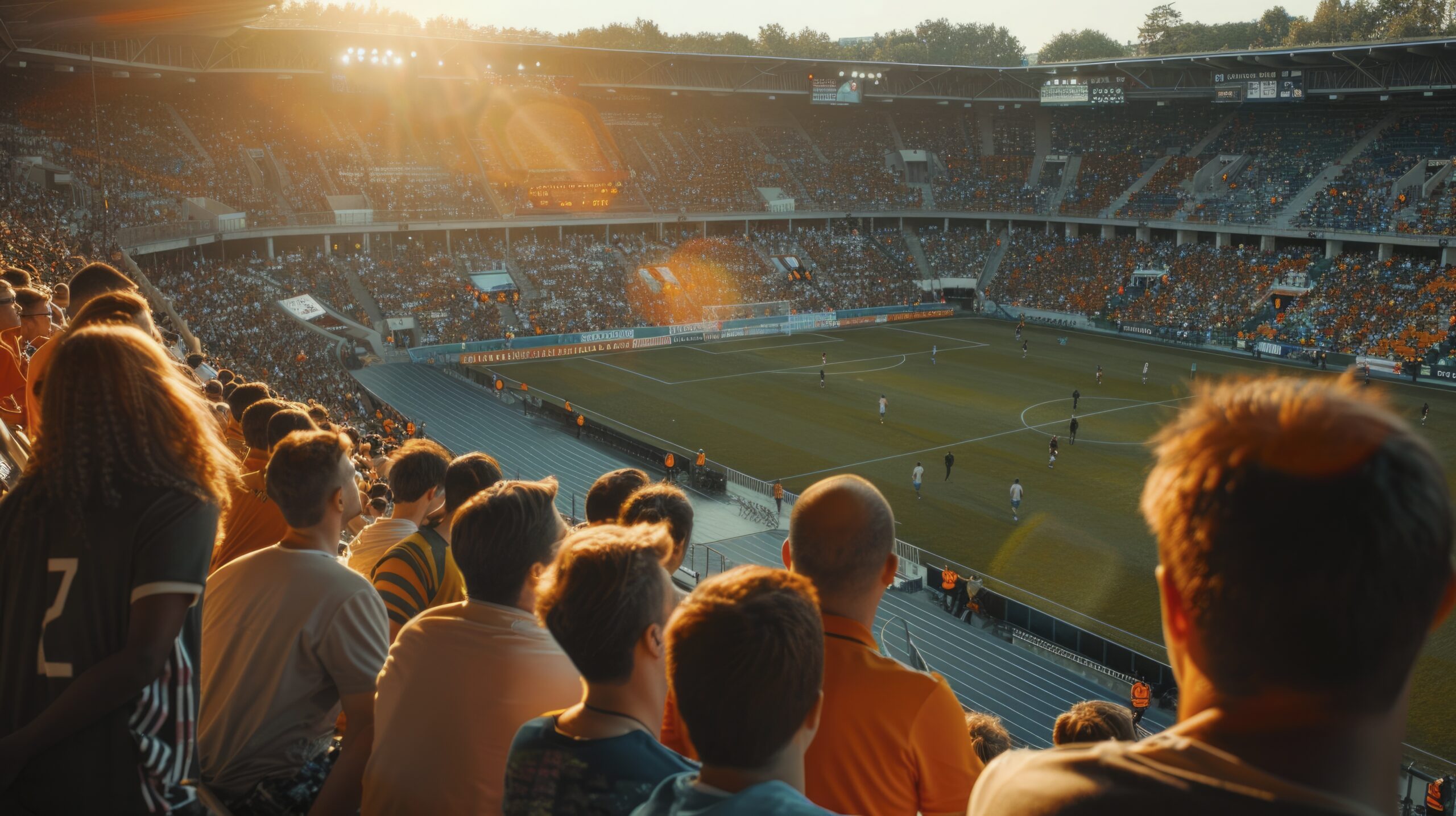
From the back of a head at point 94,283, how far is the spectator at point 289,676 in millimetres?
4566

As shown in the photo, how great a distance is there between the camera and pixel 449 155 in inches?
2549

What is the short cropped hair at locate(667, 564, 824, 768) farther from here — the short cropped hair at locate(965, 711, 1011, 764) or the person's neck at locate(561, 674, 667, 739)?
the short cropped hair at locate(965, 711, 1011, 764)

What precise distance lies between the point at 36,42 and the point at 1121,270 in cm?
5657

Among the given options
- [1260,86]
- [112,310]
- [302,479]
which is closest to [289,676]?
[302,479]

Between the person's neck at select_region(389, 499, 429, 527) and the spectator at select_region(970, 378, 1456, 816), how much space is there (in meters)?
5.28

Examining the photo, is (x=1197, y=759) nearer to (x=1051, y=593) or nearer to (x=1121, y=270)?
(x=1051, y=593)

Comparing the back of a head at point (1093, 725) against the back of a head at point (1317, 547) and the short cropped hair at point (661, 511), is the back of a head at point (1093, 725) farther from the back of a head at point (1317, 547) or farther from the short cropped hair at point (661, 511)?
the back of a head at point (1317, 547)

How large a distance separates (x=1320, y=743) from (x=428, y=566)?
15.5 ft

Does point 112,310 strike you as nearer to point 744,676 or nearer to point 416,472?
point 416,472

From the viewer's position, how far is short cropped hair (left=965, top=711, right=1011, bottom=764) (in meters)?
5.70

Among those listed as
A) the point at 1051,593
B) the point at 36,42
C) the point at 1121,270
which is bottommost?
the point at 1051,593

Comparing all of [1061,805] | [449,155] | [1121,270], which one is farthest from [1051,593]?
[449,155]

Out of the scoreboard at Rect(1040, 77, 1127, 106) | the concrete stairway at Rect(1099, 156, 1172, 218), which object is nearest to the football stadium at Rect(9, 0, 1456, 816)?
the concrete stairway at Rect(1099, 156, 1172, 218)

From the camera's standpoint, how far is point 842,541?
3684 millimetres
